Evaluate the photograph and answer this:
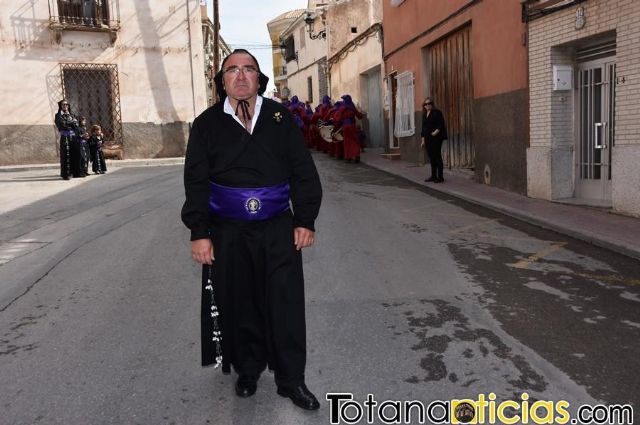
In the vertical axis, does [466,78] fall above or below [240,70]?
above

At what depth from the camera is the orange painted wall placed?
10898mm

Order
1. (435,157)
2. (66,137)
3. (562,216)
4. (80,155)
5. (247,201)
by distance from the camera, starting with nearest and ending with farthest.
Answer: (247,201), (562,216), (435,157), (66,137), (80,155)

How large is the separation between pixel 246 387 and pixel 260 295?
Result: 1.57ft

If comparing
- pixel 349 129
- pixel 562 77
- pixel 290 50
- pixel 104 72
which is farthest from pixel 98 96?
pixel 290 50

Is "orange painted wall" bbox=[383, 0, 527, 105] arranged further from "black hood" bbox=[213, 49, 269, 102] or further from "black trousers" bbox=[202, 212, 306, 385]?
"black trousers" bbox=[202, 212, 306, 385]

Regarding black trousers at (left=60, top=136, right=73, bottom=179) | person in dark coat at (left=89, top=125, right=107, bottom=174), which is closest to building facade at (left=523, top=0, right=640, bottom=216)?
black trousers at (left=60, top=136, right=73, bottom=179)

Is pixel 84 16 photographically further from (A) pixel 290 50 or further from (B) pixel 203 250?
(A) pixel 290 50

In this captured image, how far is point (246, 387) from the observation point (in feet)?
10.7

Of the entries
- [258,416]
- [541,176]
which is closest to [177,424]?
[258,416]

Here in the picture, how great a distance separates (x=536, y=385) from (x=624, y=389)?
1.40 feet

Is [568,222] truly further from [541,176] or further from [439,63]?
[439,63]

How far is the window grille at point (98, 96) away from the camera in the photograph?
73.0ft

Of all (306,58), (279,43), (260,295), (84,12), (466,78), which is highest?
(279,43)

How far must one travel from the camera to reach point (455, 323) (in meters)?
4.31
